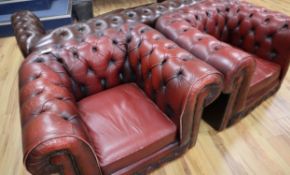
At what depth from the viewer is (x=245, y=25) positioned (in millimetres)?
1900

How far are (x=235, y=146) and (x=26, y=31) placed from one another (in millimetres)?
1819

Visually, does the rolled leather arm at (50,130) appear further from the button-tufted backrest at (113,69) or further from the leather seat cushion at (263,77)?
the leather seat cushion at (263,77)

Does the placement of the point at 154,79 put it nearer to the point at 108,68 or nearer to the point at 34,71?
the point at 108,68

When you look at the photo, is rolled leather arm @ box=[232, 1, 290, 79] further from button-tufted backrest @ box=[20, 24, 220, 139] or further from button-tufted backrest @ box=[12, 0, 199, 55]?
button-tufted backrest @ box=[20, 24, 220, 139]

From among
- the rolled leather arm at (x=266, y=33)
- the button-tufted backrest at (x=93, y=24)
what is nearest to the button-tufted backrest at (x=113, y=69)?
the button-tufted backrest at (x=93, y=24)

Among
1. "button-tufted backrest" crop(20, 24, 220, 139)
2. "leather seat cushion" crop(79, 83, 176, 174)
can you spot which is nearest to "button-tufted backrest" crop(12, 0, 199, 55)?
"button-tufted backrest" crop(20, 24, 220, 139)

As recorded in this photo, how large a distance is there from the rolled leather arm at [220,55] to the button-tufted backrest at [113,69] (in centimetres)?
15

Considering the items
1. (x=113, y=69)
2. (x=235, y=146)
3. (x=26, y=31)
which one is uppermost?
(x=26, y=31)

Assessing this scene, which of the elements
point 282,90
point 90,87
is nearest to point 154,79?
point 90,87

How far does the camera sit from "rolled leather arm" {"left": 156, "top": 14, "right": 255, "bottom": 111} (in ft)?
4.25

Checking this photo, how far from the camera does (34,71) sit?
1.22 m

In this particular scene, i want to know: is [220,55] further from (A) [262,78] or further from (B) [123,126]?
(B) [123,126]

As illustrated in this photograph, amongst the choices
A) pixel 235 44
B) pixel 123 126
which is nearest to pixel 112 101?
pixel 123 126

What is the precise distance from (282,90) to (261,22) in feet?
2.67
